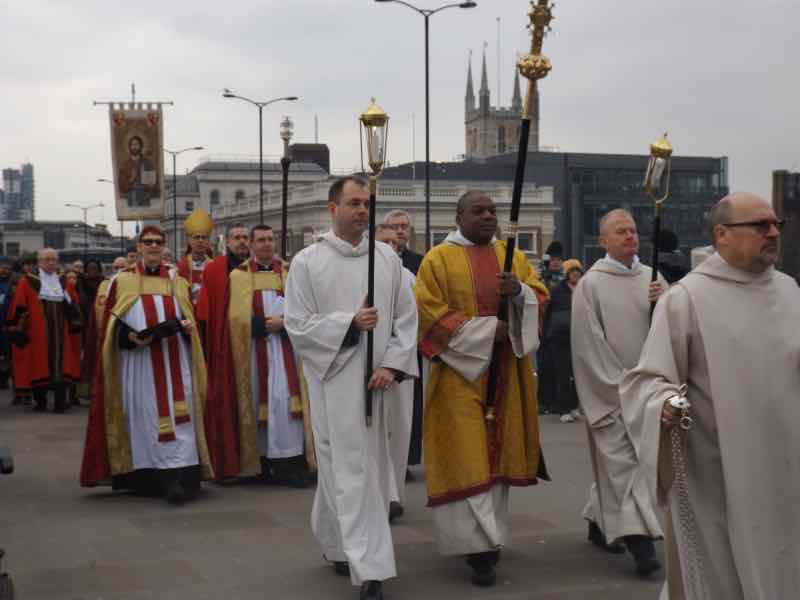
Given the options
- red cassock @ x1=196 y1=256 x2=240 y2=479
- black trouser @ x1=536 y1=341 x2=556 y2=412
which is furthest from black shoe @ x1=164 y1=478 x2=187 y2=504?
black trouser @ x1=536 y1=341 x2=556 y2=412

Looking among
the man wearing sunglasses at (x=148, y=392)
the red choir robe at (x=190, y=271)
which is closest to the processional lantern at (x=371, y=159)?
the man wearing sunglasses at (x=148, y=392)

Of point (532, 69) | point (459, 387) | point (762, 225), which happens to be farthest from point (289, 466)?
point (762, 225)

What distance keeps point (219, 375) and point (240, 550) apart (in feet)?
8.99

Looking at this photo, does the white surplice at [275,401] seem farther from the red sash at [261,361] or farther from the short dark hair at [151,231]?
the short dark hair at [151,231]

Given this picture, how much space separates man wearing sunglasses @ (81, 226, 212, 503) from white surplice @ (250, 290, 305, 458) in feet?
2.09

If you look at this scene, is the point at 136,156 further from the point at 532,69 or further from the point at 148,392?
the point at 532,69

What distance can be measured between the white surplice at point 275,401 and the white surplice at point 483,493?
319cm

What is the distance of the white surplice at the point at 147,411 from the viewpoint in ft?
30.6

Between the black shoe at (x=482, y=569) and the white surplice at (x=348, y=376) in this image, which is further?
the black shoe at (x=482, y=569)

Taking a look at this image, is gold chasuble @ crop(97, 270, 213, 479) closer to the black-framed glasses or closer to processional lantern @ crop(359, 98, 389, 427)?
processional lantern @ crop(359, 98, 389, 427)

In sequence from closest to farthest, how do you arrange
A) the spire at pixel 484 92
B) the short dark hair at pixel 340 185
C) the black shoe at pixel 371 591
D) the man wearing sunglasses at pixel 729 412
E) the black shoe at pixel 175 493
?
1. the man wearing sunglasses at pixel 729 412
2. the black shoe at pixel 371 591
3. the short dark hair at pixel 340 185
4. the black shoe at pixel 175 493
5. the spire at pixel 484 92

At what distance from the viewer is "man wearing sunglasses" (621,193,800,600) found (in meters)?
4.62

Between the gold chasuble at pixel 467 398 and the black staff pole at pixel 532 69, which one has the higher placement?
the black staff pole at pixel 532 69

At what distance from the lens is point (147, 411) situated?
9367mm
